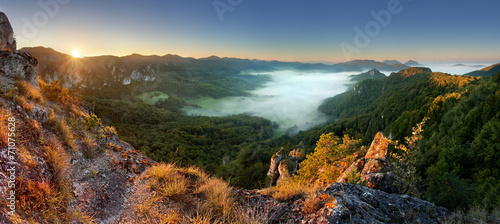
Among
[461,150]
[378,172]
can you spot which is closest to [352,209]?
[378,172]

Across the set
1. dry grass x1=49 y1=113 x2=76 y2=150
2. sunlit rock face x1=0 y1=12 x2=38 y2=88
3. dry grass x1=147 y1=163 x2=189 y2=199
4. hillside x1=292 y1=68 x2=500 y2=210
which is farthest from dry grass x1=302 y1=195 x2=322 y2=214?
sunlit rock face x1=0 y1=12 x2=38 y2=88

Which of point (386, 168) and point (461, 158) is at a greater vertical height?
point (386, 168)

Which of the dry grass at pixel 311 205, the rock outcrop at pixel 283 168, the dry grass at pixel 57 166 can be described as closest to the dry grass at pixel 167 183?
the dry grass at pixel 57 166

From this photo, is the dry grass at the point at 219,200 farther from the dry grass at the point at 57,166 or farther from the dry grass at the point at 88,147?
the dry grass at the point at 88,147

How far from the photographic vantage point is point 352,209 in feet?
12.5

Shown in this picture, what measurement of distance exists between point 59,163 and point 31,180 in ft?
2.61

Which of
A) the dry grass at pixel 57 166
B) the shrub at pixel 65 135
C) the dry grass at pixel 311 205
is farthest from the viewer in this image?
the shrub at pixel 65 135

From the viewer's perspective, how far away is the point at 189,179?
588cm

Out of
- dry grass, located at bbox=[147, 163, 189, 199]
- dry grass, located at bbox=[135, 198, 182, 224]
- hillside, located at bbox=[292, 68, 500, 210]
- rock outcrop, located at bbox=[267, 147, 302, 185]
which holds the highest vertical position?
dry grass, located at bbox=[147, 163, 189, 199]

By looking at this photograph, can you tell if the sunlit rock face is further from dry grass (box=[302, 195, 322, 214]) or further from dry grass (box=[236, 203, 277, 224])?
dry grass (box=[302, 195, 322, 214])

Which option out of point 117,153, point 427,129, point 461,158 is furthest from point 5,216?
point 427,129

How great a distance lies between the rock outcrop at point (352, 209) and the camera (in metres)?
3.69

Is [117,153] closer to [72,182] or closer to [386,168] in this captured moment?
[72,182]

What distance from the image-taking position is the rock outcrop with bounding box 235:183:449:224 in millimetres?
3688
